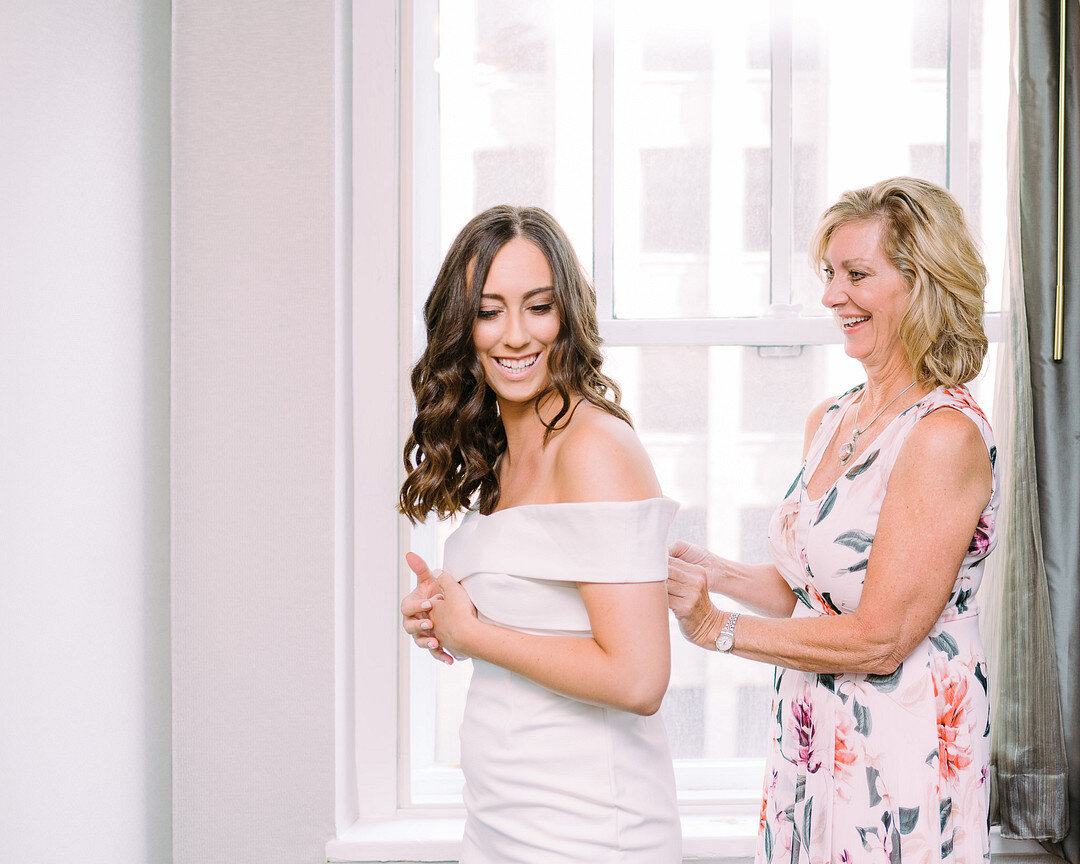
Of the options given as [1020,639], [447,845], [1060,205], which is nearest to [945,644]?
[1020,639]

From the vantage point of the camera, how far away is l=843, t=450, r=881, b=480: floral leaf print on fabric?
1.33 metres

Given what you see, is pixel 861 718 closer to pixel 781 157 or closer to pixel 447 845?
pixel 447 845

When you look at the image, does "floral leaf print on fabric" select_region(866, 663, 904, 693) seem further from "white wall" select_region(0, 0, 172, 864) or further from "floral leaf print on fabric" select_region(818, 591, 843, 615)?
"white wall" select_region(0, 0, 172, 864)

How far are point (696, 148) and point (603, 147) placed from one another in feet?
0.76

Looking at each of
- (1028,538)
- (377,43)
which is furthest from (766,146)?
(1028,538)

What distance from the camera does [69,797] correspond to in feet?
4.81

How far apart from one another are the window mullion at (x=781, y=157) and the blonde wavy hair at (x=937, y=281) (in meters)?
0.70

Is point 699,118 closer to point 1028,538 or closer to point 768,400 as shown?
point 768,400

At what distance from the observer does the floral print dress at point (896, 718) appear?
129 cm

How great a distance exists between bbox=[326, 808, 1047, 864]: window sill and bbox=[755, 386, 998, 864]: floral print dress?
0.49m

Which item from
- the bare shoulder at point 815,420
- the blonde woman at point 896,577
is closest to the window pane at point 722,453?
the bare shoulder at point 815,420

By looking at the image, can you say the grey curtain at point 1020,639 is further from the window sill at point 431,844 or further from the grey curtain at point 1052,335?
the window sill at point 431,844

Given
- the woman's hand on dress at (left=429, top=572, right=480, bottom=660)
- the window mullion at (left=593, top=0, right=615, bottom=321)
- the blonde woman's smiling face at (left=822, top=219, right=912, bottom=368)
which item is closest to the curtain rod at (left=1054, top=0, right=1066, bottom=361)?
the blonde woman's smiling face at (left=822, top=219, right=912, bottom=368)

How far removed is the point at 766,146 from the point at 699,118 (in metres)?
0.18
